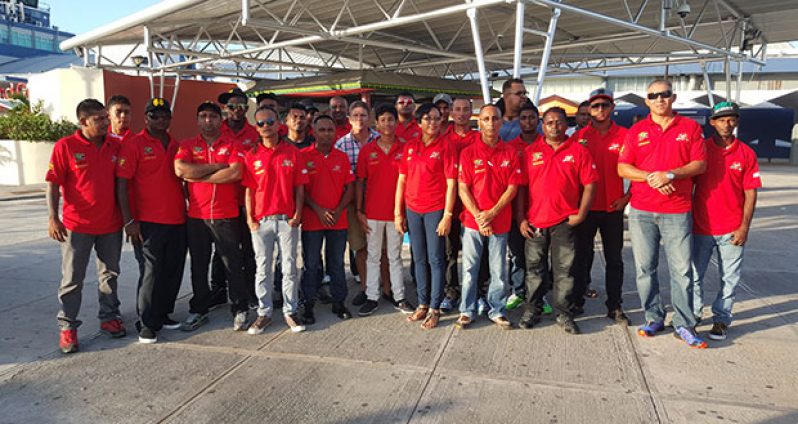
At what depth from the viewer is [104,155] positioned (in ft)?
13.0

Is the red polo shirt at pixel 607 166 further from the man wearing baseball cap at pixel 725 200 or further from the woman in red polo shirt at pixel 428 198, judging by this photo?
the woman in red polo shirt at pixel 428 198

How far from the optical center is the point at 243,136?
4.54m

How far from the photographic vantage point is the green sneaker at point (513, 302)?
485 centimetres

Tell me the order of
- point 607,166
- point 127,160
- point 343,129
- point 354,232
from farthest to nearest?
1. point 343,129
2. point 354,232
3. point 607,166
4. point 127,160

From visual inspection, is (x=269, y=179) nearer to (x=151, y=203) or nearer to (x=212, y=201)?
(x=212, y=201)

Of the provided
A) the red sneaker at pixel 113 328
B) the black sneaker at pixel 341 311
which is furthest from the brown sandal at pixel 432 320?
the red sneaker at pixel 113 328

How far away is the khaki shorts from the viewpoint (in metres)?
4.95

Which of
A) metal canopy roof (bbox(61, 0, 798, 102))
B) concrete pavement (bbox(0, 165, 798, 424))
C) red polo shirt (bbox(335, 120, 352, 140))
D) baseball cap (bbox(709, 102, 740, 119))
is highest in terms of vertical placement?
metal canopy roof (bbox(61, 0, 798, 102))

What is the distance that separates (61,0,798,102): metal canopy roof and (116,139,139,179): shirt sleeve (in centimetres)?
532

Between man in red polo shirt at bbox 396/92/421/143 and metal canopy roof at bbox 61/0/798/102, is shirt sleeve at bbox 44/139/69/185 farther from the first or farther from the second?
metal canopy roof at bbox 61/0/798/102

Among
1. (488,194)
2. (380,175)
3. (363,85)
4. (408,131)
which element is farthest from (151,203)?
(363,85)

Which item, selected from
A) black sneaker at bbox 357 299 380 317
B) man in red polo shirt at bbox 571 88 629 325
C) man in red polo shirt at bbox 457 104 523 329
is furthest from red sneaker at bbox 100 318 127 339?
man in red polo shirt at bbox 571 88 629 325

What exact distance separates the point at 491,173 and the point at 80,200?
10.2 ft

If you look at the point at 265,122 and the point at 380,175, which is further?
the point at 380,175
